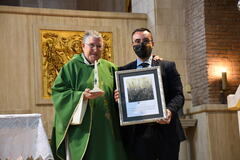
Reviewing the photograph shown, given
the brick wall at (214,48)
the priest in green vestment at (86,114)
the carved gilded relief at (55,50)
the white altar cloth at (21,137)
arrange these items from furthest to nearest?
1. the carved gilded relief at (55,50)
2. the brick wall at (214,48)
3. the white altar cloth at (21,137)
4. the priest in green vestment at (86,114)

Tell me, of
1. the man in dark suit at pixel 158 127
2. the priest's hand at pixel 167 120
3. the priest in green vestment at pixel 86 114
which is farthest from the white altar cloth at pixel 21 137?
the priest's hand at pixel 167 120

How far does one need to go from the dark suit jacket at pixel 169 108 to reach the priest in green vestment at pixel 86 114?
0.14m

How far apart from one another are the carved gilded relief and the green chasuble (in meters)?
3.85

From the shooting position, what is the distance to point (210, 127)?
8.95m

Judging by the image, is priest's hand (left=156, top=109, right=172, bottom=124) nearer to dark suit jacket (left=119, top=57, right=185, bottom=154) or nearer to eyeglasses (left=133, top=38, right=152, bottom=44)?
dark suit jacket (left=119, top=57, right=185, bottom=154)

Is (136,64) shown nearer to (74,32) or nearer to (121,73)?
(121,73)

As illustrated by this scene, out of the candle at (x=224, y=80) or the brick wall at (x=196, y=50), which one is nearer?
the candle at (x=224, y=80)

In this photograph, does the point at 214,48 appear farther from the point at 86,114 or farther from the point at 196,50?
the point at 86,114

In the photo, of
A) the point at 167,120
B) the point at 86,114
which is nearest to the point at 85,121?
the point at 86,114

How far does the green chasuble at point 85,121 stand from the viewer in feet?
17.9

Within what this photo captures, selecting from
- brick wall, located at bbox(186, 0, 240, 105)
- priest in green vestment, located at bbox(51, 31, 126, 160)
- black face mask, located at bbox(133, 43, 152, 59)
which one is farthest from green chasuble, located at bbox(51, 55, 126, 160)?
brick wall, located at bbox(186, 0, 240, 105)

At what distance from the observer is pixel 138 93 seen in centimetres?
539

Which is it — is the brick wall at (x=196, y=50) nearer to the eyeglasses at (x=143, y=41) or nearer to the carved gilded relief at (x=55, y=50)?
the carved gilded relief at (x=55, y=50)

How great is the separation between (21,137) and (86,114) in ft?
2.45
